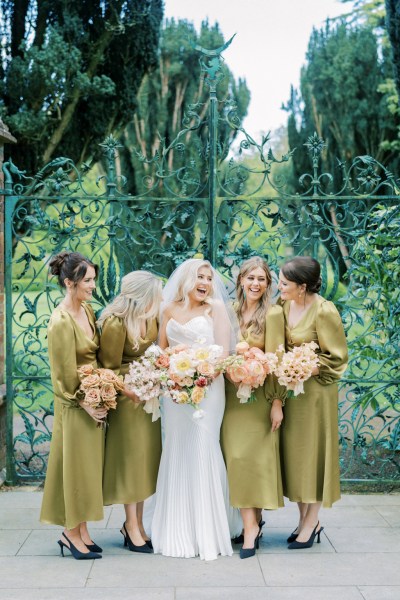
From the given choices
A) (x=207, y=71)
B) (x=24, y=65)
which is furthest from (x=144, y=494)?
(x=24, y=65)

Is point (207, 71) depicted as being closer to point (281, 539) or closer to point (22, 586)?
point (281, 539)

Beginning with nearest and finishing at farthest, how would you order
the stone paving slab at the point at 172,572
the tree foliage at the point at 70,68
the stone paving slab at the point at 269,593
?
1. the stone paving slab at the point at 269,593
2. the stone paving slab at the point at 172,572
3. the tree foliage at the point at 70,68

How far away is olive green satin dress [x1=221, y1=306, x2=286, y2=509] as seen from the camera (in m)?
4.48

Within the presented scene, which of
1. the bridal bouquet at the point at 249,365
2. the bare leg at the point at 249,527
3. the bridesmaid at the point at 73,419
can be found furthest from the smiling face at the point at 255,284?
the bare leg at the point at 249,527

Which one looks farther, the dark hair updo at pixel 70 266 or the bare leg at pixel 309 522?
the bare leg at pixel 309 522

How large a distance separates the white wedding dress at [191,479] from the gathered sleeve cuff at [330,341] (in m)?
0.61

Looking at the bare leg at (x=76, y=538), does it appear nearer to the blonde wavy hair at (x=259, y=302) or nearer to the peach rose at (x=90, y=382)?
the peach rose at (x=90, y=382)

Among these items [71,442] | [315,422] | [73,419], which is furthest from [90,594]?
[315,422]

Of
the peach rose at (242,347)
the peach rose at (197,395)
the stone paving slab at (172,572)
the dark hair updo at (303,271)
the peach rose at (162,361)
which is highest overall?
the dark hair updo at (303,271)

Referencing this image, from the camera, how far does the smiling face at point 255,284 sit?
179 inches

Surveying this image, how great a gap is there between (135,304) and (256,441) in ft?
3.47

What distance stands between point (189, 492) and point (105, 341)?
3.28 feet

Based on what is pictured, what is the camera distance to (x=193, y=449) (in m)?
4.50

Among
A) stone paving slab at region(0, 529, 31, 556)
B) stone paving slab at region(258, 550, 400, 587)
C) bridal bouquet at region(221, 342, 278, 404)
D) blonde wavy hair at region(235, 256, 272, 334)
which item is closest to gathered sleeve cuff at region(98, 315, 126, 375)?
bridal bouquet at region(221, 342, 278, 404)
